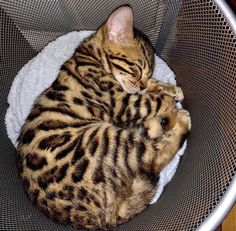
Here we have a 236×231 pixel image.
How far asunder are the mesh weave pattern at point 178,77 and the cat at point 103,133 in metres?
0.08

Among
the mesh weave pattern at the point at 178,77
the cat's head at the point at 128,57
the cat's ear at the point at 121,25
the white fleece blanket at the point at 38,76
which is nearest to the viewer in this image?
the mesh weave pattern at the point at 178,77

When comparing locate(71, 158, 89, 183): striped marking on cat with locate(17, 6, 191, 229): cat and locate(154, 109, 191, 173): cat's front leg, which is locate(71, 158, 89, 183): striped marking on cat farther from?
locate(154, 109, 191, 173): cat's front leg

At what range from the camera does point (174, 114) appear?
1359 millimetres

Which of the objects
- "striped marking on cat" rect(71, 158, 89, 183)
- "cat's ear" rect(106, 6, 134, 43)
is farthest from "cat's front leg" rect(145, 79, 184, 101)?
Answer: "striped marking on cat" rect(71, 158, 89, 183)

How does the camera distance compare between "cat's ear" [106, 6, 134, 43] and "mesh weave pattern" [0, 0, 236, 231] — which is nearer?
"mesh weave pattern" [0, 0, 236, 231]

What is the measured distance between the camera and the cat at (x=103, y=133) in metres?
1.10

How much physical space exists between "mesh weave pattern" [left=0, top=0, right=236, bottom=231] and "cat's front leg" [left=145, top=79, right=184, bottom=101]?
1.3 inches

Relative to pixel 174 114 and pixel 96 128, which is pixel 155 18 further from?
pixel 96 128

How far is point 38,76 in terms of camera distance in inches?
64.8

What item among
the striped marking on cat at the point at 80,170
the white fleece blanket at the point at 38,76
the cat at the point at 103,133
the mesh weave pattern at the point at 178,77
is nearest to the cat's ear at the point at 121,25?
the cat at the point at 103,133

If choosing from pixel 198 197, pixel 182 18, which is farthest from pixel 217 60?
pixel 198 197

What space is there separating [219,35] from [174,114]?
39 centimetres

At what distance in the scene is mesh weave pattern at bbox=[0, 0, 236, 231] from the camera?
39.6 inches

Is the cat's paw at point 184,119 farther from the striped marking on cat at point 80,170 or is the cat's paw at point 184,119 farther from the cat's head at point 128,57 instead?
the striped marking on cat at point 80,170
